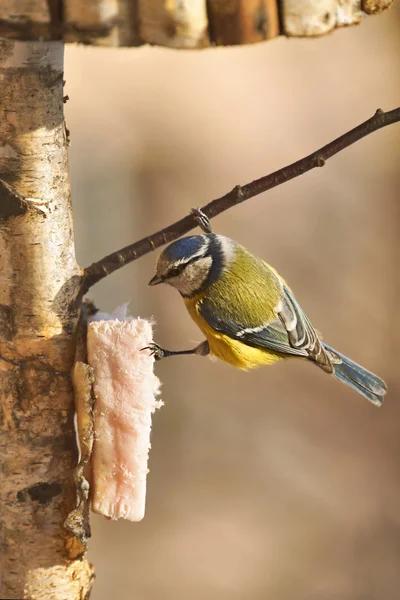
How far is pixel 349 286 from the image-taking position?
2.92m

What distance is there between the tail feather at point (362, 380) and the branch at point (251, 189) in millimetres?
459

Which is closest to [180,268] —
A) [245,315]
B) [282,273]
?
[245,315]

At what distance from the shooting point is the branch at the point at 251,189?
1.03 metres

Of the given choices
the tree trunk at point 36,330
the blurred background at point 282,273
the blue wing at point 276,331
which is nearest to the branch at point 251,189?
the tree trunk at point 36,330

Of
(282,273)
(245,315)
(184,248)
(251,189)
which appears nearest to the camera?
(251,189)

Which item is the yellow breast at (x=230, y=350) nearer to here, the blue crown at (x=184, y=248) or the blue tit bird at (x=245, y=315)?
the blue tit bird at (x=245, y=315)

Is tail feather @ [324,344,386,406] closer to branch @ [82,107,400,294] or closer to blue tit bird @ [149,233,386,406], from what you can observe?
blue tit bird @ [149,233,386,406]

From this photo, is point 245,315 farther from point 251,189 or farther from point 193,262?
point 251,189

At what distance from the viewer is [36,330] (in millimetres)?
1080

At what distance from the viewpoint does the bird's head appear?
1.25 m

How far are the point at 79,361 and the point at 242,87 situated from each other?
69.2 inches

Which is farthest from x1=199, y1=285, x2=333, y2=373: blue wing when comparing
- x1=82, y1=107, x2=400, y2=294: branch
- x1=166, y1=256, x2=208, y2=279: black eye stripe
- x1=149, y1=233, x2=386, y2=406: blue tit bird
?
x1=82, y1=107, x2=400, y2=294: branch

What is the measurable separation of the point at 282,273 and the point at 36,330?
180cm

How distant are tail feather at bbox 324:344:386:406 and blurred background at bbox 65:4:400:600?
133 cm
